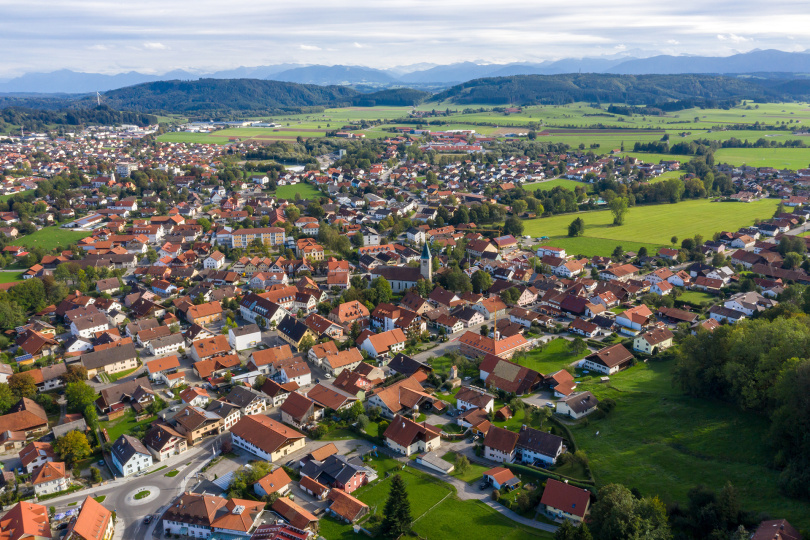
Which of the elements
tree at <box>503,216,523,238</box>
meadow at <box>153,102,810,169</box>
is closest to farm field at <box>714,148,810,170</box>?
meadow at <box>153,102,810,169</box>

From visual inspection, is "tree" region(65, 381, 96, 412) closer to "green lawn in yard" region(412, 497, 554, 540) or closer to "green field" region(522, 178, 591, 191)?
"green lawn in yard" region(412, 497, 554, 540)

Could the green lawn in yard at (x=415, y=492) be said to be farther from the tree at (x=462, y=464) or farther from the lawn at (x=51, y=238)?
the lawn at (x=51, y=238)

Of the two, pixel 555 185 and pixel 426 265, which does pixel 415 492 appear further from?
pixel 555 185

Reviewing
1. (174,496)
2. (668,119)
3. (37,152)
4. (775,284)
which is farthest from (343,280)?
(668,119)

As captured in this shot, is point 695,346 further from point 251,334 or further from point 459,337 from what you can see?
point 251,334

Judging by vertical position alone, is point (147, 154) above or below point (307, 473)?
above
